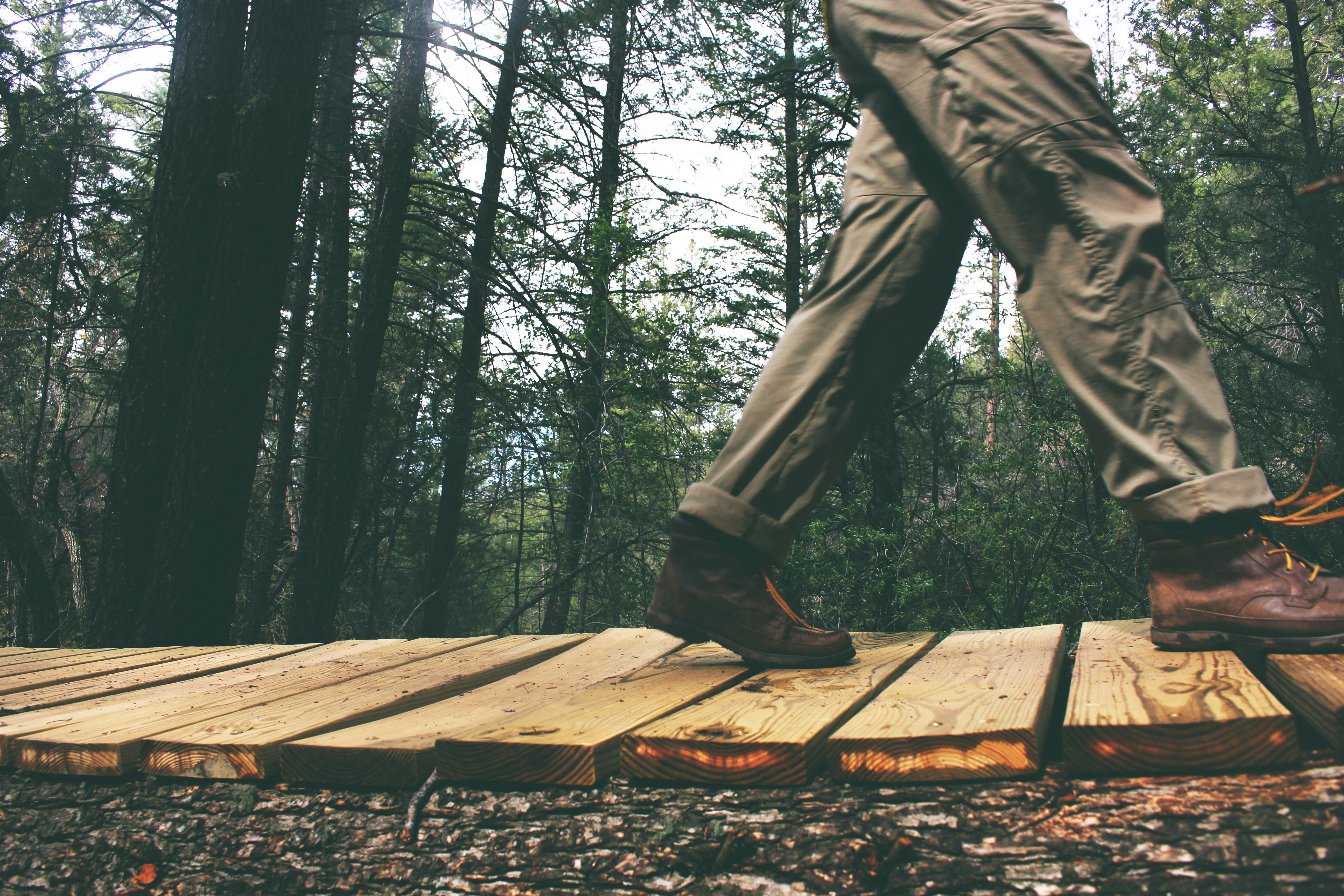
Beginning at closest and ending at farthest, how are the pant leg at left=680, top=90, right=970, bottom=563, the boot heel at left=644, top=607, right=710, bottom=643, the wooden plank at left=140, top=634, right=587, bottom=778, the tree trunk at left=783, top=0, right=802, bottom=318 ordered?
the wooden plank at left=140, top=634, right=587, bottom=778
the pant leg at left=680, top=90, right=970, bottom=563
the boot heel at left=644, top=607, right=710, bottom=643
the tree trunk at left=783, top=0, right=802, bottom=318

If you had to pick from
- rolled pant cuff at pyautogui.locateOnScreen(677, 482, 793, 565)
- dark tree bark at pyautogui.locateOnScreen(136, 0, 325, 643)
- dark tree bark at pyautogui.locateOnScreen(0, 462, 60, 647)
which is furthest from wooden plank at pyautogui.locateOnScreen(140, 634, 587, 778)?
dark tree bark at pyautogui.locateOnScreen(0, 462, 60, 647)

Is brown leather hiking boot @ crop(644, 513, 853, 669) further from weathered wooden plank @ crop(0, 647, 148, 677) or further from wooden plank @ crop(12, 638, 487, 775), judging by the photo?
weathered wooden plank @ crop(0, 647, 148, 677)

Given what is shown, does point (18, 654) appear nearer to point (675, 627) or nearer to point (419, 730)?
point (419, 730)

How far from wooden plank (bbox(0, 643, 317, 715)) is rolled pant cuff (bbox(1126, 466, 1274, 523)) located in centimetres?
238

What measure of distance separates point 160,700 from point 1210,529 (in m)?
2.20

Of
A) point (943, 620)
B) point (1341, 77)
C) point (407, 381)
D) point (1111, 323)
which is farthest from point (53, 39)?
point (1341, 77)

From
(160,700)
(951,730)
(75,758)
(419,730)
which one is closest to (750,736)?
(951,730)

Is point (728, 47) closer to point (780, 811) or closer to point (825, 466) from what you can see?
point (825, 466)

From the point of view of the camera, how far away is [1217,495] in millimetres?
1287

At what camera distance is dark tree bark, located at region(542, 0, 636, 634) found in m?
5.43

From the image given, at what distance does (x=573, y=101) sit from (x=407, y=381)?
15.3 ft

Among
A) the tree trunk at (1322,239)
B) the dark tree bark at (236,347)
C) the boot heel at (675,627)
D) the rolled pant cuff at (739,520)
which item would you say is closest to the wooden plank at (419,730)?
the boot heel at (675,627)

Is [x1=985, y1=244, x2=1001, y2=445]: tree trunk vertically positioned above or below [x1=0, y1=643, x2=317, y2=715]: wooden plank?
above

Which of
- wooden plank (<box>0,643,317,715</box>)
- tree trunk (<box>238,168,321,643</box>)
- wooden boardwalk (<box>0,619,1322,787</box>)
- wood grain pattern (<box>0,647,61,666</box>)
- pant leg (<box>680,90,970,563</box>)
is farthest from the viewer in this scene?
tree trunk (<box>238,168,321,643</box>)
